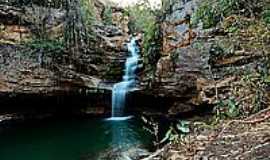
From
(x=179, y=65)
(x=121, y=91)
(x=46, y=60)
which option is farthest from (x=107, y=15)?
(x=179, y=65)

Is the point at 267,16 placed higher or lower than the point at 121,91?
higher

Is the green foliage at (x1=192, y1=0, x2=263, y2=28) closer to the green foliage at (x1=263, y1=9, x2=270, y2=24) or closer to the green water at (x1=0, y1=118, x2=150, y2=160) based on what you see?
the green foliage at (x1=263, y1=9, x2=270, y2=24)

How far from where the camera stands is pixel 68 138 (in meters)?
11.6

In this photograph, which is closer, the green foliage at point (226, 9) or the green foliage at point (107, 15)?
the green foliage at point (226, 9)

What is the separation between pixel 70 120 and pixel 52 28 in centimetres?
333

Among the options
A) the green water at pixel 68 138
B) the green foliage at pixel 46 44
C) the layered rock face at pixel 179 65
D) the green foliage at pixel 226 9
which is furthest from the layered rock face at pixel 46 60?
the green foliage at pixel 226 9

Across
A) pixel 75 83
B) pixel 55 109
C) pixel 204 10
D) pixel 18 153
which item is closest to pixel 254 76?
pixel 204 10

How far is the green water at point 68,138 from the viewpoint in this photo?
32.3 ft

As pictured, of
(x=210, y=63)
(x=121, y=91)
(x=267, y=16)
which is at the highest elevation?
(x=267, y=16)

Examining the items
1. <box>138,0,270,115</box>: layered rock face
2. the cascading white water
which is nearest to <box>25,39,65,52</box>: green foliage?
the cascading white water

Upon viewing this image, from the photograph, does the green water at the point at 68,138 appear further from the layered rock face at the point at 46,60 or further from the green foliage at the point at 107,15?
the green foliage at the point at 107,15

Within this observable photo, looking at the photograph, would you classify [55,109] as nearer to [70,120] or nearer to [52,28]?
[70,120]

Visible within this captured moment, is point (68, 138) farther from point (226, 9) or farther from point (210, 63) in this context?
point (226, 9)

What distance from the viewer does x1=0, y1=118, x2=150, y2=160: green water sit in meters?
9.84
